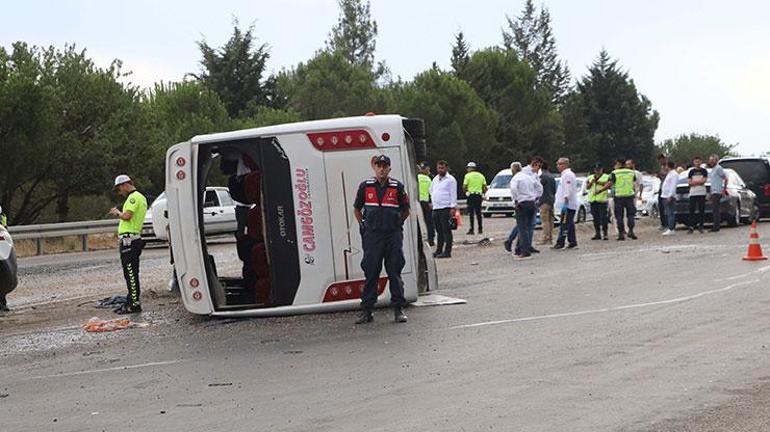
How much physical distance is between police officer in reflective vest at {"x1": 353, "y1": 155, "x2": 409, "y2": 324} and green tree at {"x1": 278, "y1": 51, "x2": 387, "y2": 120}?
53751mm

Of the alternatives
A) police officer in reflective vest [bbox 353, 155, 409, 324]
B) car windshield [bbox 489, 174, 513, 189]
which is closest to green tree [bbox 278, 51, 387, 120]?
car windshield [bbox 489, 174, 513, 189]

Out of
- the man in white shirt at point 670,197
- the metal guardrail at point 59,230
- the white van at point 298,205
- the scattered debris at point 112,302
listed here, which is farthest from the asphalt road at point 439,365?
the metal guardrail at point 59,230

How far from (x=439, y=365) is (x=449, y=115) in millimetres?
56786

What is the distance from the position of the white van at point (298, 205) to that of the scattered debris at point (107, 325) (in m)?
0.96

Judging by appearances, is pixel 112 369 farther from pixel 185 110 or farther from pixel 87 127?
pixel 185 110

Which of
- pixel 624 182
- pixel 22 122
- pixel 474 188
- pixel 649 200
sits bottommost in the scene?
pixel 649 200

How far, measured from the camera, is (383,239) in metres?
13.0

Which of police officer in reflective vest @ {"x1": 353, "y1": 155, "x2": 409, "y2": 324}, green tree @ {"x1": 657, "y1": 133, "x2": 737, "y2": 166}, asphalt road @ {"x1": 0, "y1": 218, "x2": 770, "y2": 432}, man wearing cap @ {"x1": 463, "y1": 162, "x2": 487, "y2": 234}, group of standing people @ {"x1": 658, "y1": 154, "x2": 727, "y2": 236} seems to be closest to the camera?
asphalt road @ {"x1": 0, "y1": 218, "x2": 770, "y2": 432}

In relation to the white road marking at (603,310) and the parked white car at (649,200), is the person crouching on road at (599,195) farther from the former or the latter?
the white road marking at (603,310)

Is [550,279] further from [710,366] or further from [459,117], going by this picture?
[459,117]

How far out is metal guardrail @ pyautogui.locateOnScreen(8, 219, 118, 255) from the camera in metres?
31.9

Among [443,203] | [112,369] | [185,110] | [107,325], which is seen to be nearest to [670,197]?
[443,203]

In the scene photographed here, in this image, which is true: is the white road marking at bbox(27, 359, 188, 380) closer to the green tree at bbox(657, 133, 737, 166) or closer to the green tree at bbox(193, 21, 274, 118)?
the green tree at bbox(193, 21, 274, 118)

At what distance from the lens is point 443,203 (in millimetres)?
22766
